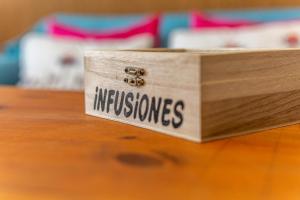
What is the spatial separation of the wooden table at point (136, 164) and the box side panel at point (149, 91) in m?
0.02

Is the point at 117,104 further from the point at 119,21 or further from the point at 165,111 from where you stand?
the point at 119,21

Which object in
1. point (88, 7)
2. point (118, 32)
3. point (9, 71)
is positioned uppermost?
point (88, 7)

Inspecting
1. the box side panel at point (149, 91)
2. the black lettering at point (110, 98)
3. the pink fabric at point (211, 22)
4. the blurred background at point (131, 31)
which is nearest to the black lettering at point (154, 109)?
the box side panel at point (149, 91)

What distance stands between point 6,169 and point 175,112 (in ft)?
0.74

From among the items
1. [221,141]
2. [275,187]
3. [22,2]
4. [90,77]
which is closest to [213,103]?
[221,141]

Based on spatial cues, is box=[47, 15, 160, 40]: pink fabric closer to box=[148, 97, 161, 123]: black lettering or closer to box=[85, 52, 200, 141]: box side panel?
box=[85, 52, 200, 141]: box side panel

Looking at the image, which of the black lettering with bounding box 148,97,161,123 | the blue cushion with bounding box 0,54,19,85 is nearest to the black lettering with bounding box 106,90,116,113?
the black lettering with bounding box 148,97,161,123

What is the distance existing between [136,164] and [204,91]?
129mm

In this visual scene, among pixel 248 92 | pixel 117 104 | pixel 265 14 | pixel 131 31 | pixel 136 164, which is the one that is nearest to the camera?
pixel 136 164

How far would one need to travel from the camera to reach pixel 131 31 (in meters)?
2.25

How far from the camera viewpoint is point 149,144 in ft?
1.98

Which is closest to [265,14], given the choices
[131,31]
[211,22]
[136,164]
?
[211,22]

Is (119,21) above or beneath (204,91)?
above

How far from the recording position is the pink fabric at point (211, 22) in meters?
2.09
